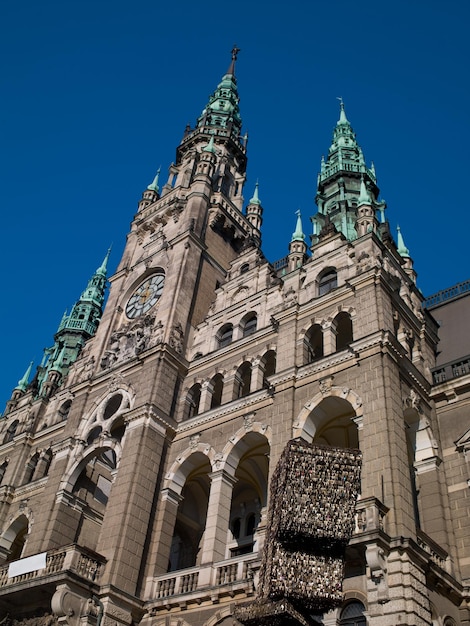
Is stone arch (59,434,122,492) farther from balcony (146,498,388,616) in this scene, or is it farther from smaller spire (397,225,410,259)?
smaller spire (397,225,410,259)

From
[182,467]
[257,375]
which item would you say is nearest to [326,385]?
[257,375]

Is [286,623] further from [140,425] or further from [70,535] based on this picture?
[70,535]

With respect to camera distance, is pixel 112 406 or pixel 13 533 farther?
pixel 13 533

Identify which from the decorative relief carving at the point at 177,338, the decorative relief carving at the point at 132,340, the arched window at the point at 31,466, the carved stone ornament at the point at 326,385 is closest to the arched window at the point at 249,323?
the decorative relief carving at the point at 177,338

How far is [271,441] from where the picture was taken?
984 inches

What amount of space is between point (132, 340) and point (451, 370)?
16.9 m

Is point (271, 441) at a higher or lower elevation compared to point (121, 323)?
lower

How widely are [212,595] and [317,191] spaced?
32.6 meters

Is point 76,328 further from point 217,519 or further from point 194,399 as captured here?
point 217,519

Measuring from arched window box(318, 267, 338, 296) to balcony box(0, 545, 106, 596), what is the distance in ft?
48.9

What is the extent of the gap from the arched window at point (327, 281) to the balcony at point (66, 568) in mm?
14909

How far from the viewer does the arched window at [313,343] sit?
27.8 m

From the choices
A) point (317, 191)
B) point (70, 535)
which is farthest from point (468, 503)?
point (317, 191)

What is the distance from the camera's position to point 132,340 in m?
35.8
